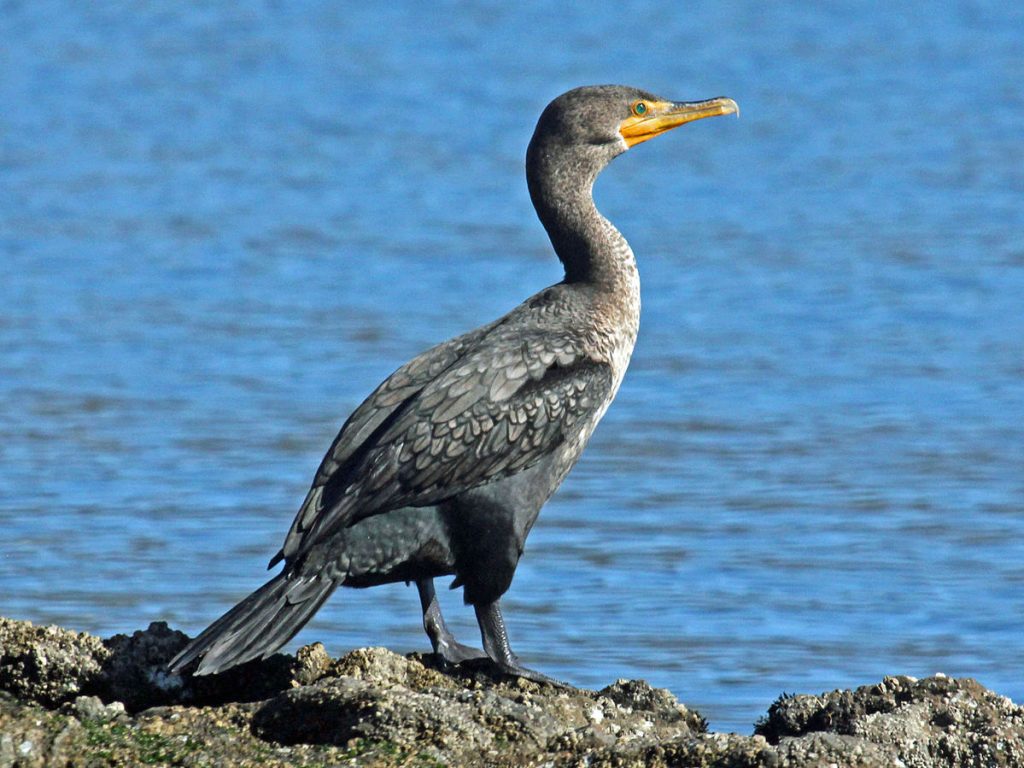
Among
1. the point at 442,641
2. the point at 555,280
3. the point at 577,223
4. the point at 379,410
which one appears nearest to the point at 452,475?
the point at 379,410

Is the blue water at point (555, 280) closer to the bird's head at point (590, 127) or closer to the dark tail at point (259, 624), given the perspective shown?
the dark tail at point (259, 624)

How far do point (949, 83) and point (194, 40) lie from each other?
26.6 feet

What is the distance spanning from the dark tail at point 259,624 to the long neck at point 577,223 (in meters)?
1.41

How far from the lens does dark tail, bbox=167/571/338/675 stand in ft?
17.1

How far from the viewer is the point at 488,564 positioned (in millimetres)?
5688

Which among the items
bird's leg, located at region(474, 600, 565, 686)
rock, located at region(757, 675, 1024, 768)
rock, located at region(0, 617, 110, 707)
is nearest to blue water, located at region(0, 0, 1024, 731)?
bird's leg, located at region(474, 600, 565, 686)

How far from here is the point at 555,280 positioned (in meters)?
12.8

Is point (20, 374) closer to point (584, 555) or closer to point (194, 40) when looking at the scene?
point (584, 555)

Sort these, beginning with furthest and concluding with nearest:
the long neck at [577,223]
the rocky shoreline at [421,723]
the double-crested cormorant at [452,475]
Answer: the long neck at [577,223] → the double-crested cormorant at [452,475] → the rocky shoreline at [421,723]

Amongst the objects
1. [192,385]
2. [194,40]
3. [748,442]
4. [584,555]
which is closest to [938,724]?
[584,555]

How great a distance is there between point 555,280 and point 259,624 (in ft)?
24.9

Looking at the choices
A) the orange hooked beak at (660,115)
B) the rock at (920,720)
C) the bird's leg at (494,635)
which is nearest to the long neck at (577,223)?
the orange hooked beak at (660,115)

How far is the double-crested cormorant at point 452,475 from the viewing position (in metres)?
5.57

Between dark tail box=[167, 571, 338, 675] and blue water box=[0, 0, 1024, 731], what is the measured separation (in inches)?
57.5
